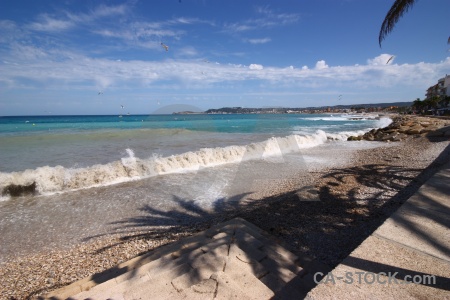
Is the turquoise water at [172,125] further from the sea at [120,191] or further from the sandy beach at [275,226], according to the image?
the sandy beach at [275,226]

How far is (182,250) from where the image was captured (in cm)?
370

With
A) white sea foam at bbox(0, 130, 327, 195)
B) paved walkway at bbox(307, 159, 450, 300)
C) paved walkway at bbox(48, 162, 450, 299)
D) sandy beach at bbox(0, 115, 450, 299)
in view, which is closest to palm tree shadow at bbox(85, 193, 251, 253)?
sandy beach at bbox(0, 115, 450, 299)

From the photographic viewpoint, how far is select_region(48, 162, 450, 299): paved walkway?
6.79 ft

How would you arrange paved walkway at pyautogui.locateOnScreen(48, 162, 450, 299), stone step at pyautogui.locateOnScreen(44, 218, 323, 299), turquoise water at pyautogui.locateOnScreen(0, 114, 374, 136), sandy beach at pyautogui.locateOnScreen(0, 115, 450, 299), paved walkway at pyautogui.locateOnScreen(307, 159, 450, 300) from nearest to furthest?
paved walkway at pyautogui.locateOnScreen(307, 159, 450, 300), paved walkway at pyautogui.locateOnScreen(48, 162, 450, 299), stone step at pyautogui.locateOnScreen(44, 218, 323, 299), sandy beach at pyautogui.locateOnScreen(0, 115, 450, 299), turquoise water at pyautogui.locateOnScreen(0, 114, 374, 136)

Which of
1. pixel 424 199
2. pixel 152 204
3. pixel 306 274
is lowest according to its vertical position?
pixel 152 204

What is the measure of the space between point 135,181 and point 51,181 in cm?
292

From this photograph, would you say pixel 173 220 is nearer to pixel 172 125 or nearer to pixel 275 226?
pixel 275 226

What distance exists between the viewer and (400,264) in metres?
2.31

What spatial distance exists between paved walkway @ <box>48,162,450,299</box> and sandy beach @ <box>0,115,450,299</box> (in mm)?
597

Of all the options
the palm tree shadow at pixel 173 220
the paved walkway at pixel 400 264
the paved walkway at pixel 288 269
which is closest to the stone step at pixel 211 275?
the paved walkway at pixel 288 269

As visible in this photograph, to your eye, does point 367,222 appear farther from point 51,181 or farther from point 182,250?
point 51,181

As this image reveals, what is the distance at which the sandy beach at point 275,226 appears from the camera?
12.6 ft

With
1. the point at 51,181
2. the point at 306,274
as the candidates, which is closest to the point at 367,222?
the point at 306,274

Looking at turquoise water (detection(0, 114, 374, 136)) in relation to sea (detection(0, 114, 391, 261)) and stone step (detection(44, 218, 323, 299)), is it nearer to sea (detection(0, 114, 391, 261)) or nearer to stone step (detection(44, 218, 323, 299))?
sea (detection(0, 114, 391, 261))
